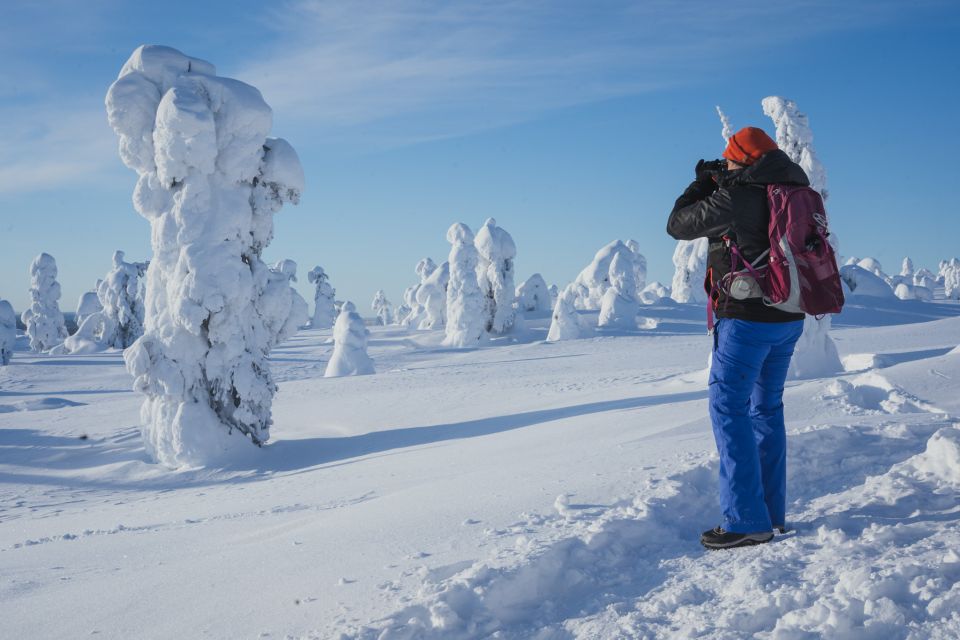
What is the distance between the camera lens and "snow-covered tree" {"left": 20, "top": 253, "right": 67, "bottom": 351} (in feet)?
143

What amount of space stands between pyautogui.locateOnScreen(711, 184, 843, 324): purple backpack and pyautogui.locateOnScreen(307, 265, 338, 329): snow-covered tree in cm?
5668

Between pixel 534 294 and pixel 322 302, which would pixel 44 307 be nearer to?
pixel 322 302

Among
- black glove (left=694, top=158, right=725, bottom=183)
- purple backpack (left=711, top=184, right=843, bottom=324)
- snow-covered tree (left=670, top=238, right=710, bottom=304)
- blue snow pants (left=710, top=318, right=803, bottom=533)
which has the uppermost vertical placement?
snow-covered tree (left=670, top=238, right=710, bottom=304)

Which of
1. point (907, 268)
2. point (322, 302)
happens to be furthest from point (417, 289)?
point (907, 268)

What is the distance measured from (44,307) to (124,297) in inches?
363

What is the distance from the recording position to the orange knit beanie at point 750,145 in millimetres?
3123

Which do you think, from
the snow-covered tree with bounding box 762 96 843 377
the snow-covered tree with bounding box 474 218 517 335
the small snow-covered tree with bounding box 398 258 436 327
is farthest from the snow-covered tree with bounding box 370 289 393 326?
the snow-covered tree with bounding box 762 96 843 377

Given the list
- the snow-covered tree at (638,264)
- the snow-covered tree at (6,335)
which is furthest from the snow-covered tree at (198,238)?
the snow-covered tree at (638,264)

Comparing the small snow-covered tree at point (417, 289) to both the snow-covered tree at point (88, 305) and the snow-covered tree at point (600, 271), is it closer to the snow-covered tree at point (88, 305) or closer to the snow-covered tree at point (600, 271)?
the snow-covered tree at point (600, 271)

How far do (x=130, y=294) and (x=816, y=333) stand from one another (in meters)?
39.9

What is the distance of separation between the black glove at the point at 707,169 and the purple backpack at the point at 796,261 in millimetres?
327

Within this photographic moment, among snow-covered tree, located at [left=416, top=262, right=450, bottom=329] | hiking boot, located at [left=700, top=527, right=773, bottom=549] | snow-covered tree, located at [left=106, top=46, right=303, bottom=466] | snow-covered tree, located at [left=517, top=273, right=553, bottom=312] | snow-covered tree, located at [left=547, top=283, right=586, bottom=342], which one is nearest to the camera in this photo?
hiking boot, located at [left=700, top=527, right=773, bottom=549]

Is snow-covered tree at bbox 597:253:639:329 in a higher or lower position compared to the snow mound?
higher

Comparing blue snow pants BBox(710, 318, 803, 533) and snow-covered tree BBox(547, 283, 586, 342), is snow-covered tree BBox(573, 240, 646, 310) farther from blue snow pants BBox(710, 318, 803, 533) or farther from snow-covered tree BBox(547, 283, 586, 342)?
blue snow pants BBox(710, 318, 803, 533)
